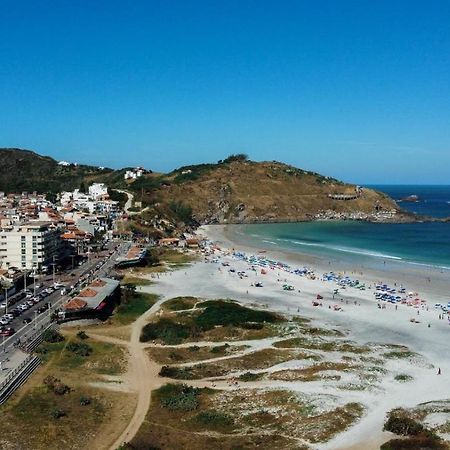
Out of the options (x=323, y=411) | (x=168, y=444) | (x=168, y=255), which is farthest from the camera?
(x=168, y=255)

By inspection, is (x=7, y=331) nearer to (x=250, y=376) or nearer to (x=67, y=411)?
Answer: (x=67, y=411)

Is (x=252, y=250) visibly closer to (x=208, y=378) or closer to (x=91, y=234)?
(x=91, y=234)

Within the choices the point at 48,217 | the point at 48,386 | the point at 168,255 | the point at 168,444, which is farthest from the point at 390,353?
the point at 48,217

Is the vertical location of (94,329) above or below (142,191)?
below

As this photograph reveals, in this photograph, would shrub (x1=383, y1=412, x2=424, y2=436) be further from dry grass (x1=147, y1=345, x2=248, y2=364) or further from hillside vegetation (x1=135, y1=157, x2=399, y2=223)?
hillside vegetation (x1=135, y1=157, x2=399, y2=223)

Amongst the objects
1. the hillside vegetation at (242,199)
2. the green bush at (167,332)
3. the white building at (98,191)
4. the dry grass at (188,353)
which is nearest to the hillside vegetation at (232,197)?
the hillside vegetation at (242,199)

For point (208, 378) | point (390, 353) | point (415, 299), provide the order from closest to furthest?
point (208, 378)
point (390, 353)
point (415, 299)

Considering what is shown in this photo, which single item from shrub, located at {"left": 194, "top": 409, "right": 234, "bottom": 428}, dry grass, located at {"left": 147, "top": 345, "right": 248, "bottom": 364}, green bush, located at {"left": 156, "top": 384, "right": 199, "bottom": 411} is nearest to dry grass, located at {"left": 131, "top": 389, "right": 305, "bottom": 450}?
shrub, located at {"left": 194, "top": 409, "right": 234, "bottom": 428}
